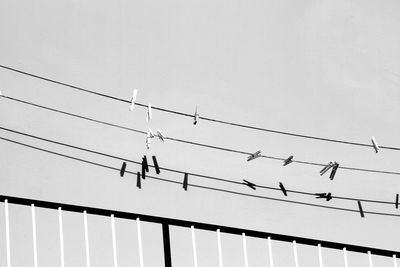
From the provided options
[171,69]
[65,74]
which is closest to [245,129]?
[171,69]

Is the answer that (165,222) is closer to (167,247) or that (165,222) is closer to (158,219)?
(158,219)

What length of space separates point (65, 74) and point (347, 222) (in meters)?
6.51

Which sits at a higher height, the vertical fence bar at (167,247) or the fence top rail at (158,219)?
the fence top rail at (158,219)

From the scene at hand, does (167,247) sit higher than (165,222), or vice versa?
(165,222)

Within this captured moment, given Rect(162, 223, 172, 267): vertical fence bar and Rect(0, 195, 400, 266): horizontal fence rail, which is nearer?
Rect(0, 195, 400, 266): horizontal fence rail

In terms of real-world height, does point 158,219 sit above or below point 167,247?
above

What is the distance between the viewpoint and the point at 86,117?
1659 cm

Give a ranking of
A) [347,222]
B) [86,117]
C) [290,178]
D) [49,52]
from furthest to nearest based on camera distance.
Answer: [290,178]
[347,222]
[86,117]
[49,52]

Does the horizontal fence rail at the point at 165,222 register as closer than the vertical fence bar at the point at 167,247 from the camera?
Yes

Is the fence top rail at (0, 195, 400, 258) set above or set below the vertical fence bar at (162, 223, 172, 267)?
above

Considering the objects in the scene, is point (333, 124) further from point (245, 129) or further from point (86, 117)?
point (86, 117)

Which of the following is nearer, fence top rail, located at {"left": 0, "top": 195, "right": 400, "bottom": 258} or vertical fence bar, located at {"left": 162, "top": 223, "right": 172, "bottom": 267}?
fence top rail, located at {"left": 0, "top": 195, "right": 400, "bottom": 258}

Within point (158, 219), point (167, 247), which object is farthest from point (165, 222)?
point (167, 247)

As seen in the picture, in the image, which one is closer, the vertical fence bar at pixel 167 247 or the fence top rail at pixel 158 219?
the fence top rail at pixel 158 219
